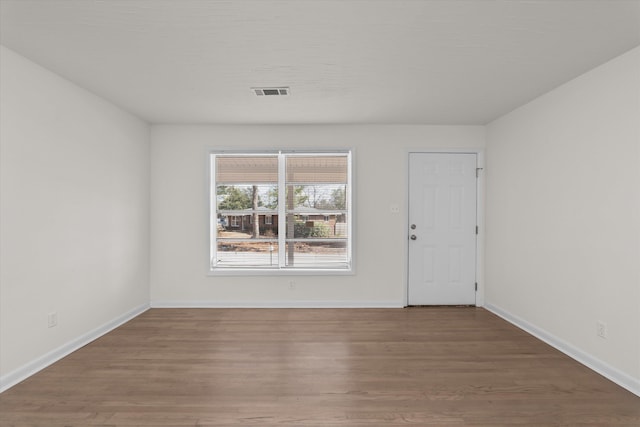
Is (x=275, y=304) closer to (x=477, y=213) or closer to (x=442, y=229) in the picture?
(x=442, y=229)

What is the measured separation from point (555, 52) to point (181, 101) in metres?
3.45

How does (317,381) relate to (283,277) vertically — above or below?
below

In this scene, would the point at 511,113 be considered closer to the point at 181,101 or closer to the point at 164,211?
the point at 181,101

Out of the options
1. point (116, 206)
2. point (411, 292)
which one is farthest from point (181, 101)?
point (411, 292)

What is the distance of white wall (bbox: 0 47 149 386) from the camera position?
247cm

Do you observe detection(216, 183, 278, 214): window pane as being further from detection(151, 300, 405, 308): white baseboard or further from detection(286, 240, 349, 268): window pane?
detection(151, 300, 405, 308): white baseboard

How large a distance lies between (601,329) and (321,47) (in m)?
3.23

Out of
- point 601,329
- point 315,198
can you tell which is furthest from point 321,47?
point 601,329

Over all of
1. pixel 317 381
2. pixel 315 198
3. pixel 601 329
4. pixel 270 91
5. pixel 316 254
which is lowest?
pixel 317 381

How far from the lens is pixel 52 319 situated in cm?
285

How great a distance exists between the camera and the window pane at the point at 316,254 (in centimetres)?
464

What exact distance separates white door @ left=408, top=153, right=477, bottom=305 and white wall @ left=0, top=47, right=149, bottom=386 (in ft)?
12.1

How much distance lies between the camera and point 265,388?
2457 millimetres

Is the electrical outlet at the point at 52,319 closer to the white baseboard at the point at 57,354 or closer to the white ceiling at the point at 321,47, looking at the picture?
the white baseboard at the point at 57,354
